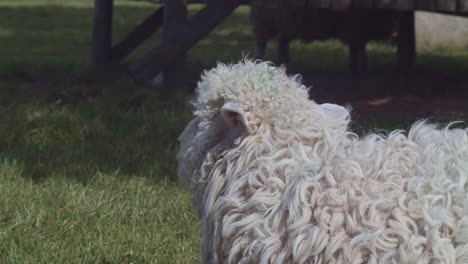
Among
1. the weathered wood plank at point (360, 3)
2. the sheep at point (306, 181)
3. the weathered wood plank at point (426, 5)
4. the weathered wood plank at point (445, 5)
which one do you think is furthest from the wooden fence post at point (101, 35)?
the sheep at point (306, 181)

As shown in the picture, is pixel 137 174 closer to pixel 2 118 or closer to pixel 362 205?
pixel 2 118

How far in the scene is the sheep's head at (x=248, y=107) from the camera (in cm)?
260

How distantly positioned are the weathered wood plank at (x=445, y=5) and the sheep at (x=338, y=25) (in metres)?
3.49

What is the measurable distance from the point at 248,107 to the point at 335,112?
0.99 feet

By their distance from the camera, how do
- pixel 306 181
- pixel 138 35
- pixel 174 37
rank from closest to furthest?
pixel 306 181 → pixel 174 37 → pixel 138 35

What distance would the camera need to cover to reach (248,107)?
2600mm

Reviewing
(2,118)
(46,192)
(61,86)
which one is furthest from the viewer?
(61,86)

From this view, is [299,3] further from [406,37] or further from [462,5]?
[406,37]

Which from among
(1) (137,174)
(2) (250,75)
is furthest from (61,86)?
(2) (250,75)

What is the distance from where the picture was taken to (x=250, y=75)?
262 cm

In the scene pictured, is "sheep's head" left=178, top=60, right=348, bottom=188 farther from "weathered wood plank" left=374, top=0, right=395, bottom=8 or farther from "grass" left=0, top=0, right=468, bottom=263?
"weathered wood plank" left=374, top=0, right=395, bottom=8

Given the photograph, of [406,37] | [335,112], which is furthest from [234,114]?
[406,37]

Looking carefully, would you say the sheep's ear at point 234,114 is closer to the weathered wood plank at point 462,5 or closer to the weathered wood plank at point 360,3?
the weathered wood plank at point 360,3

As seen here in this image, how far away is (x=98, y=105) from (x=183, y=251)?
A: 3083 millimetres
